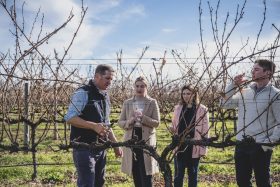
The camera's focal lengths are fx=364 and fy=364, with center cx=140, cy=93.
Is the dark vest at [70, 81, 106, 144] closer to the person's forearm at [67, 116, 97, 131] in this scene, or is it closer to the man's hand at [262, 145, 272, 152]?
the person's forearm at [67, 116, 97, 131]

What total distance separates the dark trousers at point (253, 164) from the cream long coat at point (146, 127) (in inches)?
44.5

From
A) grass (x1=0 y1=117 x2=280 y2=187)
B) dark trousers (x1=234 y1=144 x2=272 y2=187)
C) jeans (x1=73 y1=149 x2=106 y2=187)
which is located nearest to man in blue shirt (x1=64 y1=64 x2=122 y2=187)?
jeans (x1=73 y1=149 x2=106 y2=187)

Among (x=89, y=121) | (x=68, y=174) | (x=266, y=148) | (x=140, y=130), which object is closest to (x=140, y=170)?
(x=140, y=130)

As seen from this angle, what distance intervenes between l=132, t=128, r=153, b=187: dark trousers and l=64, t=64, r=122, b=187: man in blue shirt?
82 cm

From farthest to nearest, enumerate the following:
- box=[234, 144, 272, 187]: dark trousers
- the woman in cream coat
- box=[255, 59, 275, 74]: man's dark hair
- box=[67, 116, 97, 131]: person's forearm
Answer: the woman in cream coat < box=[234, 144, 272, 187]: dark trousers < box=[255, 59, 275, 74]: man's dark hair < box=[67, 116, 97, 131]: person's forearm

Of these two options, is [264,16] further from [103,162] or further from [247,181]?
[103,162]

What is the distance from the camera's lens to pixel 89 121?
3.26 meters

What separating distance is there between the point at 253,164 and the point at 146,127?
1388 millimetres

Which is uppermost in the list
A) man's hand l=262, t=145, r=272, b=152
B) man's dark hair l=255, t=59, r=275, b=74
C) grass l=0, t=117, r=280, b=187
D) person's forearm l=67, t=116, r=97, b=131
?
man's dark hair l=255, t=59, r=275, b=74

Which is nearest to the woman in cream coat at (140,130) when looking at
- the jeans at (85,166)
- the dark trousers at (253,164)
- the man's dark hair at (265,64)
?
the jeans at (85,166)

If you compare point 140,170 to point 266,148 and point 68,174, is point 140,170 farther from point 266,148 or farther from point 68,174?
point 68,174

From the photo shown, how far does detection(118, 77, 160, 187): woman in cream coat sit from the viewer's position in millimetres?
4316

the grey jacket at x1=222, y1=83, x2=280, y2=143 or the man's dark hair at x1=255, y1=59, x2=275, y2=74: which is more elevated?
the man's dark hair at x1=255, y1=59, x2=275, y2=74

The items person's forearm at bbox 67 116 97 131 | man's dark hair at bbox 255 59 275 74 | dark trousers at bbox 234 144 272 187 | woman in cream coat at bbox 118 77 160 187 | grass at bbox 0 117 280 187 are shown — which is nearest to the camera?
person's forearm at bbox 67 116 97 131
